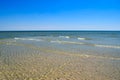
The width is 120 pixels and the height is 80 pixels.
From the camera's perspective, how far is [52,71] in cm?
985

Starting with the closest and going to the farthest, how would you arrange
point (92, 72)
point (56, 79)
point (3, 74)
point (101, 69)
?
1. point (56, 79)
2. point (3, 74)
3. point (92, 72)
4. point (101, 69)

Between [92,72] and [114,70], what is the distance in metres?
1.62

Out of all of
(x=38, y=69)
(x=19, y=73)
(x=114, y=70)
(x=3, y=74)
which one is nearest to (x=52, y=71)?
(x=38, y=69)

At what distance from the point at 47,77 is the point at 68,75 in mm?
1271

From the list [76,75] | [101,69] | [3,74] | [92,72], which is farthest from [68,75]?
[3,74]

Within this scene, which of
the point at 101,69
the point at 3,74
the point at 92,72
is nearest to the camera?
the point at 3,74

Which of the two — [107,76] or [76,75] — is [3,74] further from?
[107,76]

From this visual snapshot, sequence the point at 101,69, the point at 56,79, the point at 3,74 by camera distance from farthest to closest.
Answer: the point at 101,69
the point at 3,74
the point at 56,79

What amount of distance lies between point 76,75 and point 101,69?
232 centimetres

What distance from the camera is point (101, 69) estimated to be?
10562 millimetres

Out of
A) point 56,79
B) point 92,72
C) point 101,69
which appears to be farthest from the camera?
point 101,69

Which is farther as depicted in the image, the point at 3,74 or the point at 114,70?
the point at 114,70

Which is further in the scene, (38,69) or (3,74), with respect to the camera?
(38,69)

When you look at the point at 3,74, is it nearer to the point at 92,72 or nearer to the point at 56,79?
the point at 56,79
